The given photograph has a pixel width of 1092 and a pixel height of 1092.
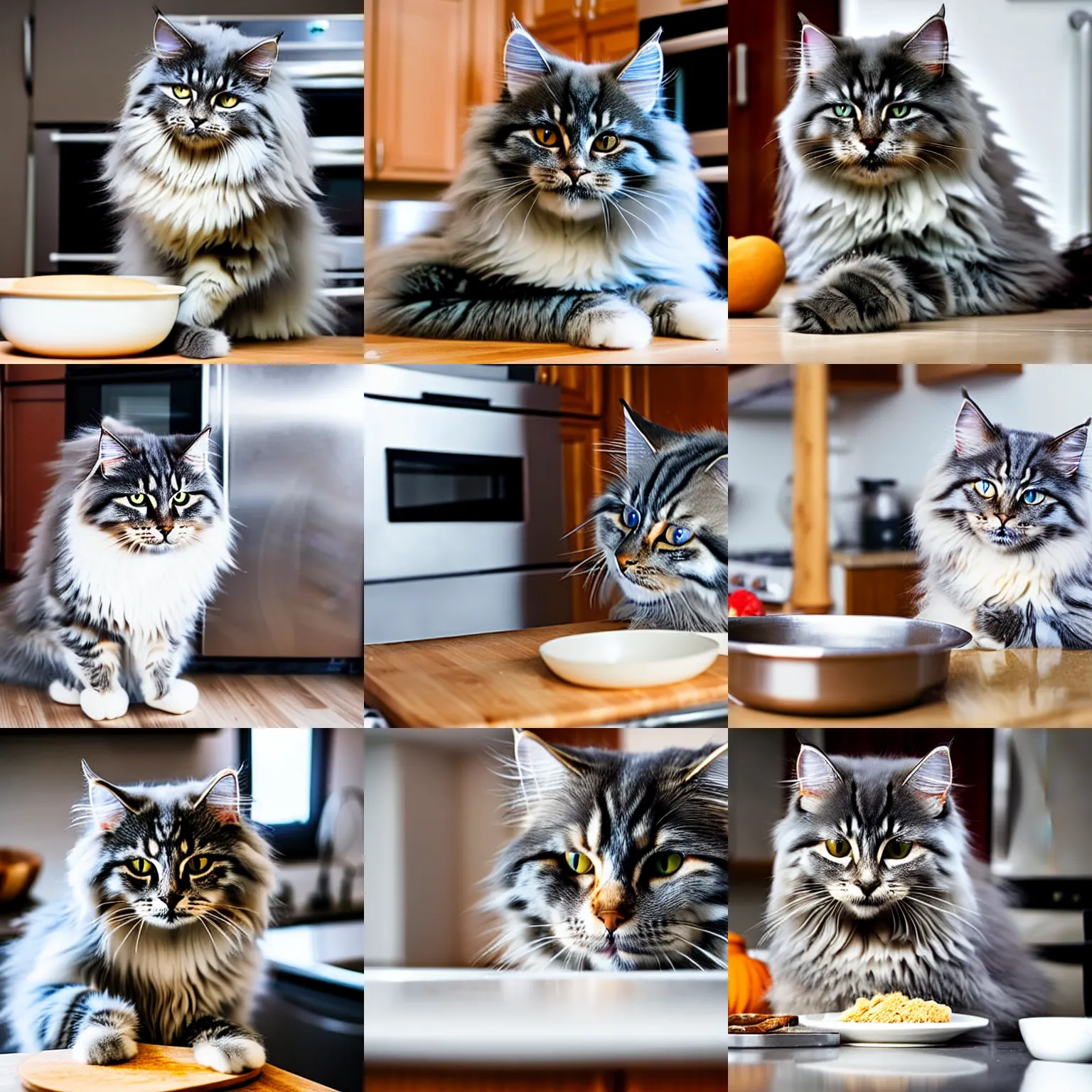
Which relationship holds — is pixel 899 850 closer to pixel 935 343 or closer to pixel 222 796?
pixel 935 343

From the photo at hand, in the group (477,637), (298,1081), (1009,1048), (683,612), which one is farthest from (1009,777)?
(298,1081)

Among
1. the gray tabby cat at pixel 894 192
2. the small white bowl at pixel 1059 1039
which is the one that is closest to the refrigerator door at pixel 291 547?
the gray tabby cat at pixel 894 192

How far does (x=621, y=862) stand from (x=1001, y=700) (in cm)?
60

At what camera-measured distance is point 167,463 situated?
190cm

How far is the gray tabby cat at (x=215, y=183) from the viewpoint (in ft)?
6.12

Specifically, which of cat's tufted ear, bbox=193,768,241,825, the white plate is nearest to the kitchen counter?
the white plate

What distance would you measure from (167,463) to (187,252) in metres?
0.32

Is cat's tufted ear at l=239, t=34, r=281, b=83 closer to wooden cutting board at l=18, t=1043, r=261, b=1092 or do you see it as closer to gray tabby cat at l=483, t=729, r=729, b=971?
gray tabby cat at l=483, t=729, r=729, b=971

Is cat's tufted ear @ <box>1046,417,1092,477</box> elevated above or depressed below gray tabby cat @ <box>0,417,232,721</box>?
above

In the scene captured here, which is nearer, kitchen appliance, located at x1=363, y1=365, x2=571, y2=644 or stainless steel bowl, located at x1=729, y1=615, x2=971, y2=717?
stainless steel bowl, located at x1=729, y1=615, x2=971, y2=717

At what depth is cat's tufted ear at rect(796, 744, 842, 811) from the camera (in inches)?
77.2

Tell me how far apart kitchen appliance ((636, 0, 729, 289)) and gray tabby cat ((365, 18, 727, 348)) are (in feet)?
0.06

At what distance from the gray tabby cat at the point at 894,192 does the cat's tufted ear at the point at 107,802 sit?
1231 mm

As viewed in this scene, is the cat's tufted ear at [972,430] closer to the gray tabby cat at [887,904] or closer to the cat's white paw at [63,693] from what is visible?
the gray tabby cat at [887,904]
